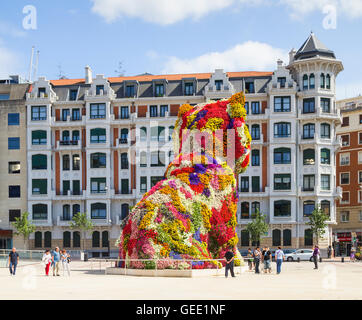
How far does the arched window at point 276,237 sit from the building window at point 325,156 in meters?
8.98

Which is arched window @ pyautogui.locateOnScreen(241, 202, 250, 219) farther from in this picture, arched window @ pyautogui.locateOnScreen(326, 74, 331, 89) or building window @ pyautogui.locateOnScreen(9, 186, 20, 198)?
building window @ pyautogui.locateOnScreen(9, 186, 20, 198)

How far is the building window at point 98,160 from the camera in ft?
210

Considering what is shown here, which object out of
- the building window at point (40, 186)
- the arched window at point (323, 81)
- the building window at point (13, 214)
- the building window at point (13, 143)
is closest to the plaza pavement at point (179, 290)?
the building window at point (40, 186)

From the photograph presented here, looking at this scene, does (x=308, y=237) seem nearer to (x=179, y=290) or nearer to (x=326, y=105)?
(x=326, y=105)

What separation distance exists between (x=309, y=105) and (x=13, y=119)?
33.4m

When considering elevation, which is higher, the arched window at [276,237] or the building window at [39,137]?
the building window at [39,137]

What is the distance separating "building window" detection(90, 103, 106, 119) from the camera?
6438 centimetres

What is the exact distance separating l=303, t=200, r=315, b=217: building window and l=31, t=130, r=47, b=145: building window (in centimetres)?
2966

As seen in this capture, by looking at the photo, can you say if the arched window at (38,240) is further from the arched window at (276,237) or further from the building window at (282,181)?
the building window at (282,181)

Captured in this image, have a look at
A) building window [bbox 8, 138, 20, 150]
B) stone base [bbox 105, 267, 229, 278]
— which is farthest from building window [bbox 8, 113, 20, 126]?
stone base [bbox 105, 267, 229, 278]

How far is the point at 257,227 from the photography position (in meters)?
58.8

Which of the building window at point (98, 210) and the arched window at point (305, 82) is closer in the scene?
the arched window at point (305, 82)

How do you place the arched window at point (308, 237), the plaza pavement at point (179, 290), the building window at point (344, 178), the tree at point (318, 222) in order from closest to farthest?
the plaza pavement at point (179, 290), the tree at point (318, 222), the arched window at point (308, 237), the building window at point (344, 178)
